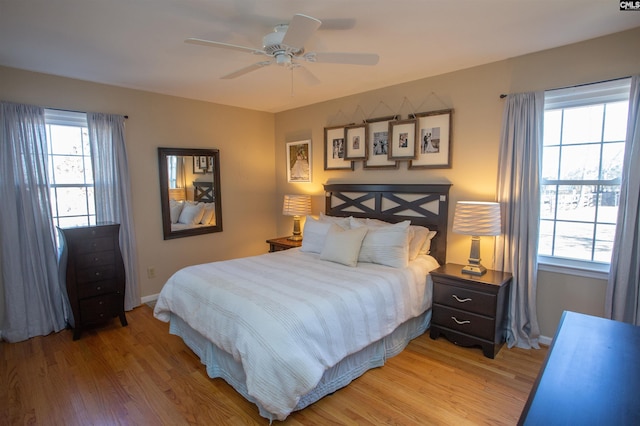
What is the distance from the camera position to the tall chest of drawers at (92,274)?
297cm

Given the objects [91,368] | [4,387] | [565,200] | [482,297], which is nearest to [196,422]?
[91,368]

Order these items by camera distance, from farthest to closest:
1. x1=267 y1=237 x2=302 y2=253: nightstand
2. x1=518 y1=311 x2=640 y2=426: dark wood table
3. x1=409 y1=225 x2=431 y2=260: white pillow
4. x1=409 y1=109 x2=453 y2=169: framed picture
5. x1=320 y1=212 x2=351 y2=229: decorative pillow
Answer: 1. x1=267 y1=237 x2=302 y2=253: nightstand
2. x1=320 y1=212 x2=351 y2=229: decorative pillow
3. x1=409 y1=109 x2=453 y2=169: framed picture
4. x1=409 y1=225 x2=431 y2=260: white pillow
5. x1=518 y1=311 x2=640 y2=426: dark wood table

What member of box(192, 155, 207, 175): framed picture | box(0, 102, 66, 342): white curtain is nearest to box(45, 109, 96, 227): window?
box(0, 102, 66, 342): white curtain

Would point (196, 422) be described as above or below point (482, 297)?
below

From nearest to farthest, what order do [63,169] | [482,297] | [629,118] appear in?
[629,118], [482,297], [63,169]

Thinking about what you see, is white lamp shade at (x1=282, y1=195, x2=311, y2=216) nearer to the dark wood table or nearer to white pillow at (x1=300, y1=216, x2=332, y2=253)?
white pillow at (x1=300, y1=216, x2=332, y2=253)

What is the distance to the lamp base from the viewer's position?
9.25 feet

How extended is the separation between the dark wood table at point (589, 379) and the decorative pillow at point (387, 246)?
5.00ft

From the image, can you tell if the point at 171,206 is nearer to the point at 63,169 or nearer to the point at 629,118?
the point at 63,169

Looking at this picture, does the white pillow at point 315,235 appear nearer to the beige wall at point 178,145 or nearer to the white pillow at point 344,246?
the white pillow at point 344,246

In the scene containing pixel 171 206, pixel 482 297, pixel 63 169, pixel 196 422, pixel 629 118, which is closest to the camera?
pixel 196 422

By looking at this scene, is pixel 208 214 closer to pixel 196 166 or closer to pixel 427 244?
pixel 196 166

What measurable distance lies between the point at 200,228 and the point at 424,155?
2.93 metres

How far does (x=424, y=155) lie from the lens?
11.2ft
